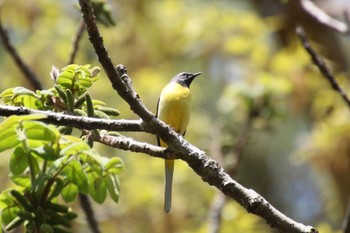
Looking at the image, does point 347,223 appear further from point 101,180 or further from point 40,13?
point 40,13

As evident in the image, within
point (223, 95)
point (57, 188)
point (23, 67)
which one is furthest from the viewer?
point (223, 95)

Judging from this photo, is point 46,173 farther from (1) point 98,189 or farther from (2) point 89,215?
(2) point 89,215

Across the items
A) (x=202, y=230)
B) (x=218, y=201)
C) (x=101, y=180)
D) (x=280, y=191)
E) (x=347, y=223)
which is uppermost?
(x=101, y=180)

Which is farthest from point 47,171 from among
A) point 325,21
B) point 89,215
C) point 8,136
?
point 325,21

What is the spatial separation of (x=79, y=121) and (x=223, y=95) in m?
6.43

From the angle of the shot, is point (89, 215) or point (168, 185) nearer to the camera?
point (89, 215)

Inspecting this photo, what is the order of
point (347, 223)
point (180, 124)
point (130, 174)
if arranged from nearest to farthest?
point (347, 223) < point (180, 124) < point (130, 174)

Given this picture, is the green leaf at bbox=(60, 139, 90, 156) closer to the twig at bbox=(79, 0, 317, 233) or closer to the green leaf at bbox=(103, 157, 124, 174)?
the green leaf at bbox=(103, 157, 124, 174)

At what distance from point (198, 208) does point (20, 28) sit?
2.95 metres

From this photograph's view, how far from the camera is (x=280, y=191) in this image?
8.78 meters

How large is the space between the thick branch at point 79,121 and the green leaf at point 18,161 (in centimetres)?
13

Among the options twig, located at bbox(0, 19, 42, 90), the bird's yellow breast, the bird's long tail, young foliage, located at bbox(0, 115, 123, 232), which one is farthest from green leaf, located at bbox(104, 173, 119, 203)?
the bird's yellow breast

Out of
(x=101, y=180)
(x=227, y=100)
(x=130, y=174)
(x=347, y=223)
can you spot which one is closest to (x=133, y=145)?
(x=101, y=180)

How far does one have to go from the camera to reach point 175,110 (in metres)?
4.83
